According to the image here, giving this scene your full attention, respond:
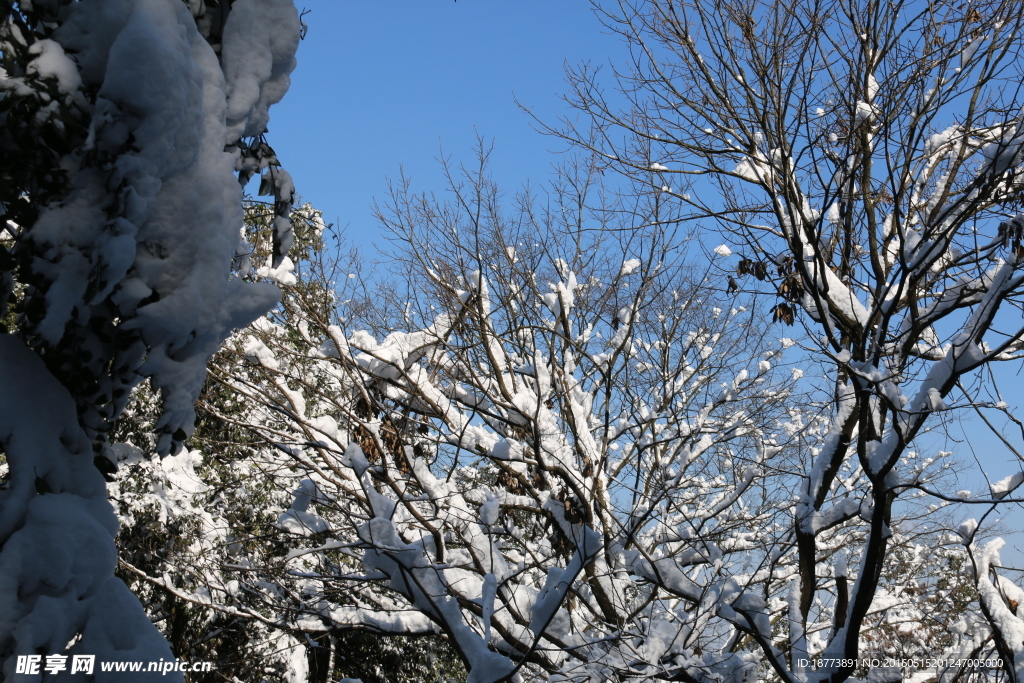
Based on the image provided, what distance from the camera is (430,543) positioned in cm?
509

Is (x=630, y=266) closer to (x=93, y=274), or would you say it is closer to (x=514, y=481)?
(x=514, y=481)

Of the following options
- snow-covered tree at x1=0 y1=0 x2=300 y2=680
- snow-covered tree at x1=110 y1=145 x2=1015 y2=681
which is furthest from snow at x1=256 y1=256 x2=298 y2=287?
snow-covered tree at x1=0 y1=0 x2=300 y2=680

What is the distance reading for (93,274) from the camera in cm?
216

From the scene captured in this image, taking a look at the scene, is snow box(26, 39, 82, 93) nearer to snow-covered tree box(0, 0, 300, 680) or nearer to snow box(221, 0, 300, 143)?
snow-covered tree box(0, 0, 300, 680)

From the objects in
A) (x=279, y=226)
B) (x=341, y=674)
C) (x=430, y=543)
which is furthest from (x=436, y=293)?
(x=341, y=674)

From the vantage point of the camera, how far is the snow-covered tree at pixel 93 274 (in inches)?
85.0

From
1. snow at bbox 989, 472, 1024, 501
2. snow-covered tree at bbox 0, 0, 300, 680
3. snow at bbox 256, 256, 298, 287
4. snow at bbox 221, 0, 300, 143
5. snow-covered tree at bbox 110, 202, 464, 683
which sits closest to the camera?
snow-covered tree at bbox 0, 0, 300, 680

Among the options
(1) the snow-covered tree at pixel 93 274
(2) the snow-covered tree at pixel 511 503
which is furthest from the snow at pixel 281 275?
(1) the snow-covered tree at pixel 93 274

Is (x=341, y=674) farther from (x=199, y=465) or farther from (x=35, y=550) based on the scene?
(x=35, y=550)

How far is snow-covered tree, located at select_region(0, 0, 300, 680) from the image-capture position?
2.16m

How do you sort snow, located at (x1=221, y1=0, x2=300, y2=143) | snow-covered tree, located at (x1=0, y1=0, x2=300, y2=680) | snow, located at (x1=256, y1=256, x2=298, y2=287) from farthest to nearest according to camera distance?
snow, located at (x1=256, y1=256, x2=298, y2=287) < snow, located at (x1=221, y1=0, x2=300, y2=143) < snow-covered tree, located at (x1=0, y1=0, x2=300, y2=680)

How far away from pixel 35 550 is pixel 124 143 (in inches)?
51.7

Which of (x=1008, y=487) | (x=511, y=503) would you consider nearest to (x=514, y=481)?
(x=511, y=503)

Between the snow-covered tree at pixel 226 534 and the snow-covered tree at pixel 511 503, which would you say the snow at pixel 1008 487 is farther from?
the snow-covered tree at pixel 226 534
